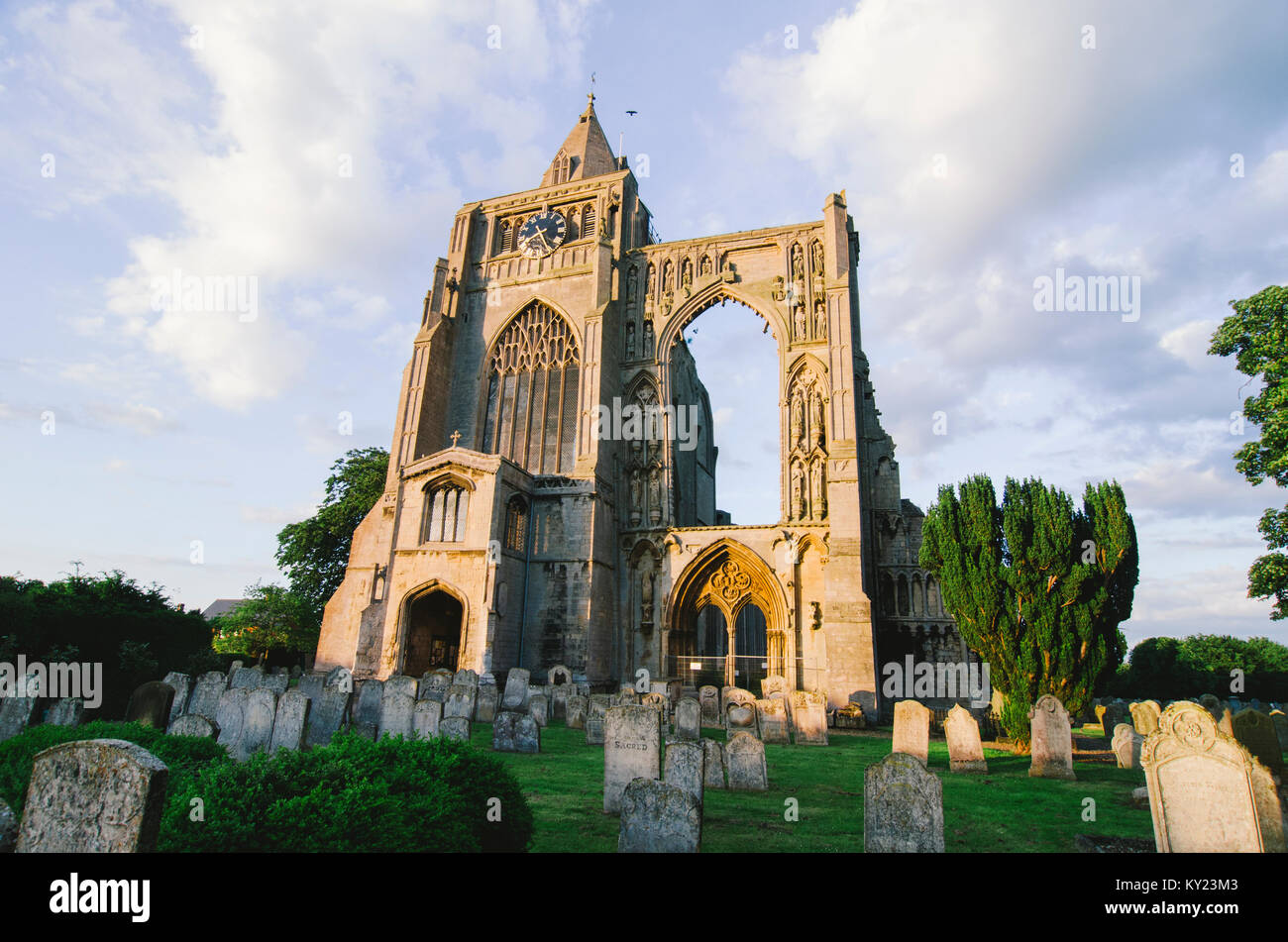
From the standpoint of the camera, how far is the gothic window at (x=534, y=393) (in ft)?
84.2

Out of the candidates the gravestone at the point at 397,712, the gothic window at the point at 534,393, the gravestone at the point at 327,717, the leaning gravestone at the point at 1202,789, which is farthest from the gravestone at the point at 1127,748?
the gothic window at the point at 534,393

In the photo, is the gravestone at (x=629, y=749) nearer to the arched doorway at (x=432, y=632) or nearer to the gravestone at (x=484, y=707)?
the gravestone at (x=484, y=707)

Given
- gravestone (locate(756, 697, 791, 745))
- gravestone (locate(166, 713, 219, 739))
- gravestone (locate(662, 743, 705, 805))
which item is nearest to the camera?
gravestone (locate(662, 743, 705, 805))

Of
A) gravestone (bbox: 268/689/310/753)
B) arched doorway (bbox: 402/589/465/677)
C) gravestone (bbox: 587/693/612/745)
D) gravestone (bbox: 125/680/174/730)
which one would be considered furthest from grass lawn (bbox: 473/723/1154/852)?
arched doorway (bbox: 402/589/465/677)

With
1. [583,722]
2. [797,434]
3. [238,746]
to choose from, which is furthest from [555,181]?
[238,746]

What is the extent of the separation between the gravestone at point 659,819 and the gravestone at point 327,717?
7447mm

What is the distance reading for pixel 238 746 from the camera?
923 cm

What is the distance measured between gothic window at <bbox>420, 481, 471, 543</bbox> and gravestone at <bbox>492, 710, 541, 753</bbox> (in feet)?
36.0


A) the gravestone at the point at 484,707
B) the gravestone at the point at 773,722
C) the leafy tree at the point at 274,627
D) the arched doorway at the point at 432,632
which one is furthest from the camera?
the leafy tree at the point at 274,627

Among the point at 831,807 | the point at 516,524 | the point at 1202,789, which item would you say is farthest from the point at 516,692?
the point at 1202,789

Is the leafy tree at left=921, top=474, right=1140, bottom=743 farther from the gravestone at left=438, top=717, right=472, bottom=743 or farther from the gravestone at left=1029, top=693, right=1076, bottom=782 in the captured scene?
the gravestone at left=438, top=717, right=472, bottom=743

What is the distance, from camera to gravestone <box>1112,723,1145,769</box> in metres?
10.5
